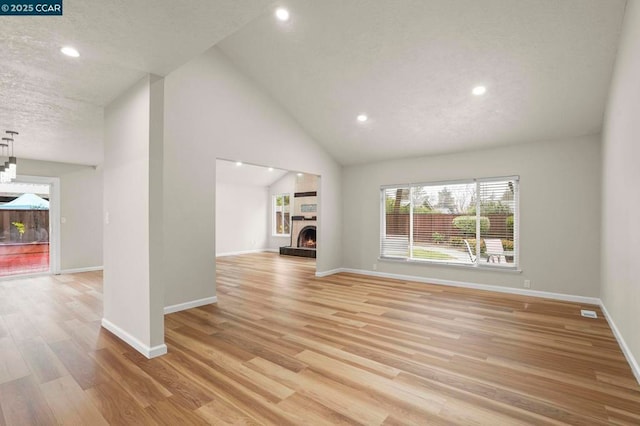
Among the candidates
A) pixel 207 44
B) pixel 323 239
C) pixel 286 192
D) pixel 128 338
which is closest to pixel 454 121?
pixel 323 239

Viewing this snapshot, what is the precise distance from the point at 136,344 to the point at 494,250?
5566mm

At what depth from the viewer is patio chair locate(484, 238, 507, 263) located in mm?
5394

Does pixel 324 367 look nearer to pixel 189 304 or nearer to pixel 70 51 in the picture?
pixel 189 304

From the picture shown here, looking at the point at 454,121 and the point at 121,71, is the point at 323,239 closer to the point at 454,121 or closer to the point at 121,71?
the point at 454,121

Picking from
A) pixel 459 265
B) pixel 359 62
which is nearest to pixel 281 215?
pixel 459 265

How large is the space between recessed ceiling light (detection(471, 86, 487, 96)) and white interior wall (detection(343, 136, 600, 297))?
5.27 ft

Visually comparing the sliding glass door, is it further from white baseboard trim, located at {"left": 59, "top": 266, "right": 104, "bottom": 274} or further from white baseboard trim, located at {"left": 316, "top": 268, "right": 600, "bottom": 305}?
white baseboard trim, located at {"left": 316, "top": 268, "right": 600, "bottom": 305}

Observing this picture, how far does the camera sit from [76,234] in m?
7.16

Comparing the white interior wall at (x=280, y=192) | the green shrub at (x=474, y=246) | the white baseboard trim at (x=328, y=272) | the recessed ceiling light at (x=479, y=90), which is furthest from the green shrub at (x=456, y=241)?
the white interior wall at (x=280, y=192)

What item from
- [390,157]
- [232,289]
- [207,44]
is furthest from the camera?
[390,157]

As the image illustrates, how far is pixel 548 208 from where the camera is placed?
4.90 metres

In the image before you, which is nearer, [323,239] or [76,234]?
[323,239]

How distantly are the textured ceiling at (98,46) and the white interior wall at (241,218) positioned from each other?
6.59 m

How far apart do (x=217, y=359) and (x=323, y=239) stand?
413 cm
